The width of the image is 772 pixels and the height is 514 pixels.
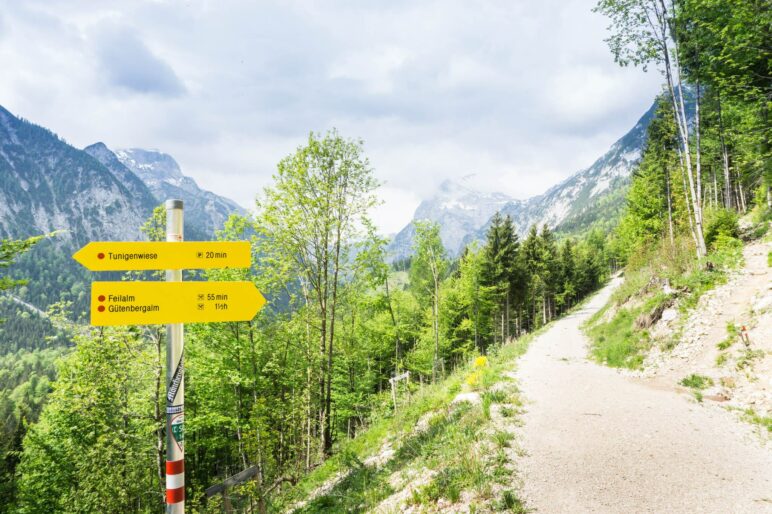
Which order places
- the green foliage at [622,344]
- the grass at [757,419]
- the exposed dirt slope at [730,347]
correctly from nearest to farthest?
1. the grass at [757,419]
2. the exposed dirt slope at [730,347]
3. the green foliage at [622,344]

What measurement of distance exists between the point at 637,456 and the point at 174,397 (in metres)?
7.53

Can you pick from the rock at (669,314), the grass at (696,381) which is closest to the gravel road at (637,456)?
the grass at (696,381)

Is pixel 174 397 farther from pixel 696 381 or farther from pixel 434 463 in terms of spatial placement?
pixel 696 381

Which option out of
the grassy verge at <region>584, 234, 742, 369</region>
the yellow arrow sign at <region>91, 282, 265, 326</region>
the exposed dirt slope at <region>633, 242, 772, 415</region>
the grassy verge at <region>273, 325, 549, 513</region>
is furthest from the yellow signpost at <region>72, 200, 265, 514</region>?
the grassy verge at <region>584, 234, 742, 369</region>

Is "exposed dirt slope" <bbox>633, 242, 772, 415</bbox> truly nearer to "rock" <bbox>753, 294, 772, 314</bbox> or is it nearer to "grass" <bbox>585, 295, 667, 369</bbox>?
"rock" <bbox>753, 294, 772, 314</bbox>

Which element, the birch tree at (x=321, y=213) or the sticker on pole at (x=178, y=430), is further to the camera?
the birch tree at (x=321, y=213)

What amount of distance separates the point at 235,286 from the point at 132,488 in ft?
56.0

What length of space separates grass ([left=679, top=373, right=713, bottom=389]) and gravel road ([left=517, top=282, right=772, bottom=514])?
0.76 m

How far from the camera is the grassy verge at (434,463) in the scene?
5.70 meters

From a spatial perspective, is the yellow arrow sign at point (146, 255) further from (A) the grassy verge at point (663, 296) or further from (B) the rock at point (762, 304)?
(B) the rock at point (762, 304)

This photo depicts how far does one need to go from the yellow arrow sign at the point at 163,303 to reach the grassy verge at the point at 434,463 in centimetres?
447

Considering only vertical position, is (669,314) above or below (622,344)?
above

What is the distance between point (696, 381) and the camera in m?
10.3

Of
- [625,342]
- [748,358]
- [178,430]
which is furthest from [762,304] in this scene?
[178,430]
